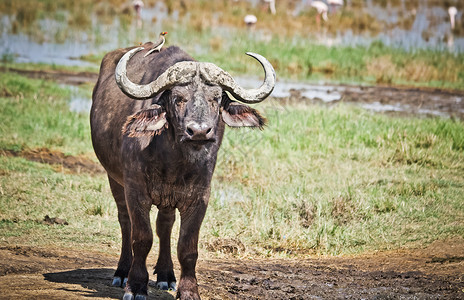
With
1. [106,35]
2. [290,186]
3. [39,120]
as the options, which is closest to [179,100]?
[290,186]

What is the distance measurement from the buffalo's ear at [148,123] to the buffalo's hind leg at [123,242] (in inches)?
50.3

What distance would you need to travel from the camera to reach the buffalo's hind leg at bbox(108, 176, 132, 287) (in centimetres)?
596

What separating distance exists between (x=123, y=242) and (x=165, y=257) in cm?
42

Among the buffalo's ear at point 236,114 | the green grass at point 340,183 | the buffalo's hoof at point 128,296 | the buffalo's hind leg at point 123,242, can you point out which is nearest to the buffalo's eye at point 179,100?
the buffalo's ear at point 236,114

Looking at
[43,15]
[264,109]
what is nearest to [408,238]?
[264,109]

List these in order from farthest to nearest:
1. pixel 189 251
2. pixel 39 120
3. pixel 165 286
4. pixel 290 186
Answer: pixel 39 120, pixel 290 186, pixel 165 286, pixel 189 251

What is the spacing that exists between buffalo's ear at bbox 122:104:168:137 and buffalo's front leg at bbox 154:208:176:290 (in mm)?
948

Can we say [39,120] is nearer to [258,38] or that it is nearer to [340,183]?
[340,183]

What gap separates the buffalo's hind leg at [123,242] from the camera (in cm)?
596

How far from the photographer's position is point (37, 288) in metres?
5.04

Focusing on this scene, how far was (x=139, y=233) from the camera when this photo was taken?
212 inches

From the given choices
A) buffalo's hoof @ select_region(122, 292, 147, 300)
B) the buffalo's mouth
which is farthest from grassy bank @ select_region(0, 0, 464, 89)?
the buffalo's mouth

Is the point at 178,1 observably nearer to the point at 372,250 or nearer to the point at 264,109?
the point at 264,109

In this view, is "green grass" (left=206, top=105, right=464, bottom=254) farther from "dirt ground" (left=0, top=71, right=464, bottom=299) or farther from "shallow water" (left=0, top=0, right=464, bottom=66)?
"shallow water" (left=0, top=0, right=464, bottom=66)
